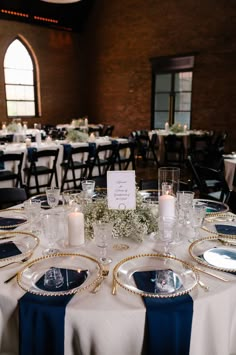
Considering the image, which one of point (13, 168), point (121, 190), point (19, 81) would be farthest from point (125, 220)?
point (19, 81)

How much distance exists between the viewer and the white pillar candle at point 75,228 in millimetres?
1614

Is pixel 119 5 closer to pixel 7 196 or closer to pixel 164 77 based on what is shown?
pixel 164 77

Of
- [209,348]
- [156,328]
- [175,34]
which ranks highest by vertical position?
[175,34]

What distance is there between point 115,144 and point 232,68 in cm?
472

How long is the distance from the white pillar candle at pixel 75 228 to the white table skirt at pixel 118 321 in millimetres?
353

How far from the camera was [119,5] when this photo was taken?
438 inches

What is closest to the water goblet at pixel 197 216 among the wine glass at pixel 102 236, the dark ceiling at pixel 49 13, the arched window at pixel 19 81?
the wine glass at pixel 102 236

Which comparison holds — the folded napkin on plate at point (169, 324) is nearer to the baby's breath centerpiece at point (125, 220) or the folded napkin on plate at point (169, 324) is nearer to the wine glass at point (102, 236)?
the wine glass at point (102, 236)

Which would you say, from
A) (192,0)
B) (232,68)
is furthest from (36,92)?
(232,68)

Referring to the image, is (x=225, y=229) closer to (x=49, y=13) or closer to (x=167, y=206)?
(x=167, y=206)

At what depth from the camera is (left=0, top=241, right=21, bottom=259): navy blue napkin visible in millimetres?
1580

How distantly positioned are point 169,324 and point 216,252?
535 mm

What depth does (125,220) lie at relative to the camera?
67.1 inches

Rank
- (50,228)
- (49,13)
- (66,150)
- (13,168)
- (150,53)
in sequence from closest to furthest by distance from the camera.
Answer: (50,228), (13,168), (66,150), (150,53), (49,13)
